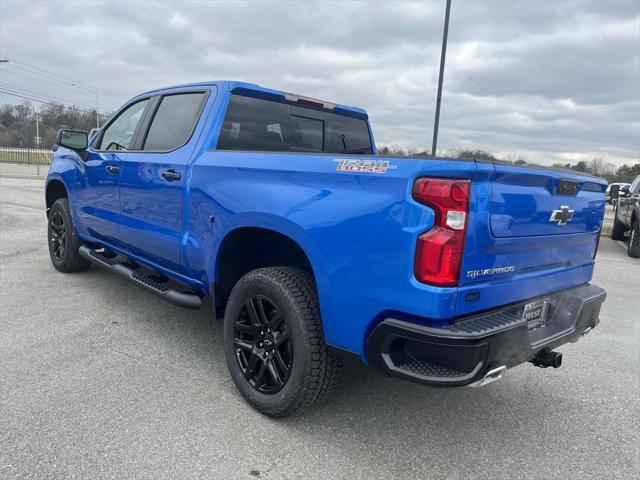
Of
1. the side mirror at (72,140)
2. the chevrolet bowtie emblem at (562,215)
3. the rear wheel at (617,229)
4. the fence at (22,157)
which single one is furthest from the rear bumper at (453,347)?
the fence at (22,157)

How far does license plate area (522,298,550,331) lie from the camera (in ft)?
8.41

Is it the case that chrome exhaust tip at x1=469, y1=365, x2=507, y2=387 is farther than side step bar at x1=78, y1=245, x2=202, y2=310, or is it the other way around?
side step bar at x1=78, y1=245, x2=202, y2=310

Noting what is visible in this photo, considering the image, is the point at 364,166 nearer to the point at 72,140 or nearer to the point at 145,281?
the point at 145,281

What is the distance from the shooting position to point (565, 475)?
2.44m

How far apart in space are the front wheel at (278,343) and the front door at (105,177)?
6.26ft

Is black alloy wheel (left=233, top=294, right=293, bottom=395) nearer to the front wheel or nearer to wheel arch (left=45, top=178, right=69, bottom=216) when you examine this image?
the front wheel

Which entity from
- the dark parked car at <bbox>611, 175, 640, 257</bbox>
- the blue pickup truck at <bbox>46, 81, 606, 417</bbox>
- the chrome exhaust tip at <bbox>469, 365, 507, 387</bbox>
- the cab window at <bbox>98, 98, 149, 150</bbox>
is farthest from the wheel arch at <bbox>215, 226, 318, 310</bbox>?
the dark parked car at <bbox>611, 175, 640, 257</bbox>

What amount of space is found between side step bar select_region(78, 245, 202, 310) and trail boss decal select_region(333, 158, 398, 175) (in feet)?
5.17

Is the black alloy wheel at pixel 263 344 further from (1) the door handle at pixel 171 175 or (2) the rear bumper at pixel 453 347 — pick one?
(1) the door handle at pixel 171 175

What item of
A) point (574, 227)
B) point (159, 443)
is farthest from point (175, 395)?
point (574, 227)

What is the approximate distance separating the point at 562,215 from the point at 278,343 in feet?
5.49

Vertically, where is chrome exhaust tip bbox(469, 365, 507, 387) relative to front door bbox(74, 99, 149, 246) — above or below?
below

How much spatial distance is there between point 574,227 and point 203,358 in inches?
102

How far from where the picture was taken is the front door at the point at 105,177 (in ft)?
13.8
